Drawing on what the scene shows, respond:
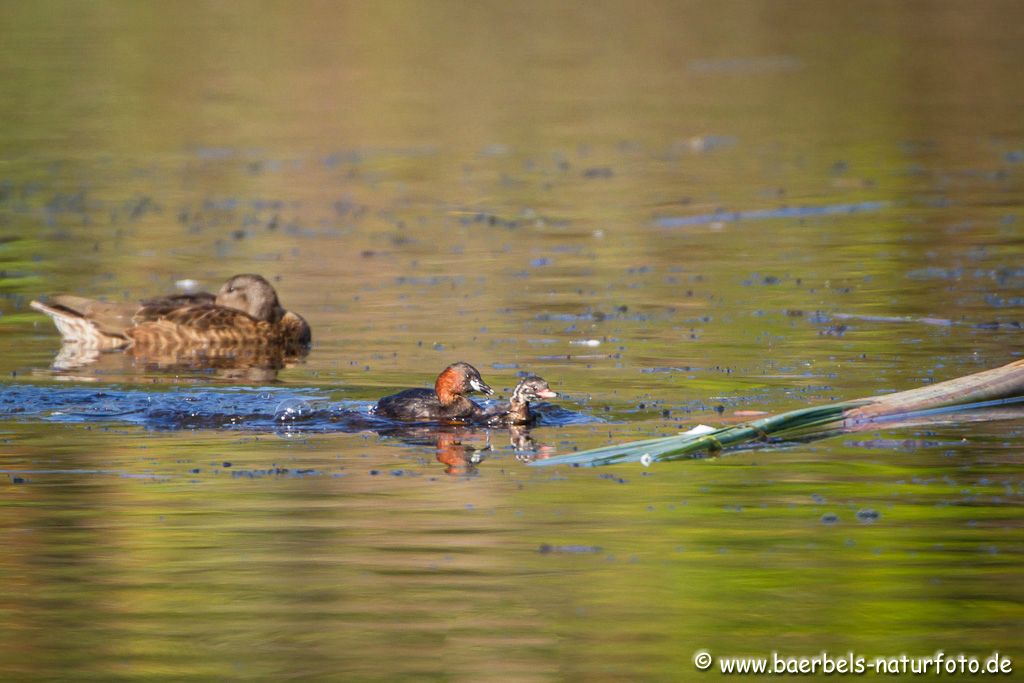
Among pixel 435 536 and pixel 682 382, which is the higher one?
pixel 682 382

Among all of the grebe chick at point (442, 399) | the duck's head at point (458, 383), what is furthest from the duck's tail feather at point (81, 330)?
the duck's head at point (458, 383)

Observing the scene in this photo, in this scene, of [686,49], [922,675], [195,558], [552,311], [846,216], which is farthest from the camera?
[686,49]

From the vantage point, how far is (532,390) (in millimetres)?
10641

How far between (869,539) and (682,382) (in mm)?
3806

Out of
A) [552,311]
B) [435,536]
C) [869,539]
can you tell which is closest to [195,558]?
[435,536]

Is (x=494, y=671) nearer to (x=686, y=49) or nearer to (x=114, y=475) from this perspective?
(x=114, y=475)

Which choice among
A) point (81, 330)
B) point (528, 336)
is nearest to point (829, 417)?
point (528, 336)

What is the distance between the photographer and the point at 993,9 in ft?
131

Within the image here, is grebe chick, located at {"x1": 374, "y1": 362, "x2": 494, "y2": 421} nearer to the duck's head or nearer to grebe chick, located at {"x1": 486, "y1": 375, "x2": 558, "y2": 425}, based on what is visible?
the duck's head

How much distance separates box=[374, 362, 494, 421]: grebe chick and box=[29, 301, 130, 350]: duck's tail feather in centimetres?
432

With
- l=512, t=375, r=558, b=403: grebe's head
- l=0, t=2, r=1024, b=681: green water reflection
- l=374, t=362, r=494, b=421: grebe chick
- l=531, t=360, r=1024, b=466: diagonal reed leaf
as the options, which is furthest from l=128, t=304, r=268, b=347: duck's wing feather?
l=531, t=360, r=1024, b=466: diagonal reed leaf

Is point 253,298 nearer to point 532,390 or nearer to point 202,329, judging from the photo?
point 202,329

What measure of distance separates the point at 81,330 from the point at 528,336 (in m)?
3.37

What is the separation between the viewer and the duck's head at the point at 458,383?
35.7 feet
